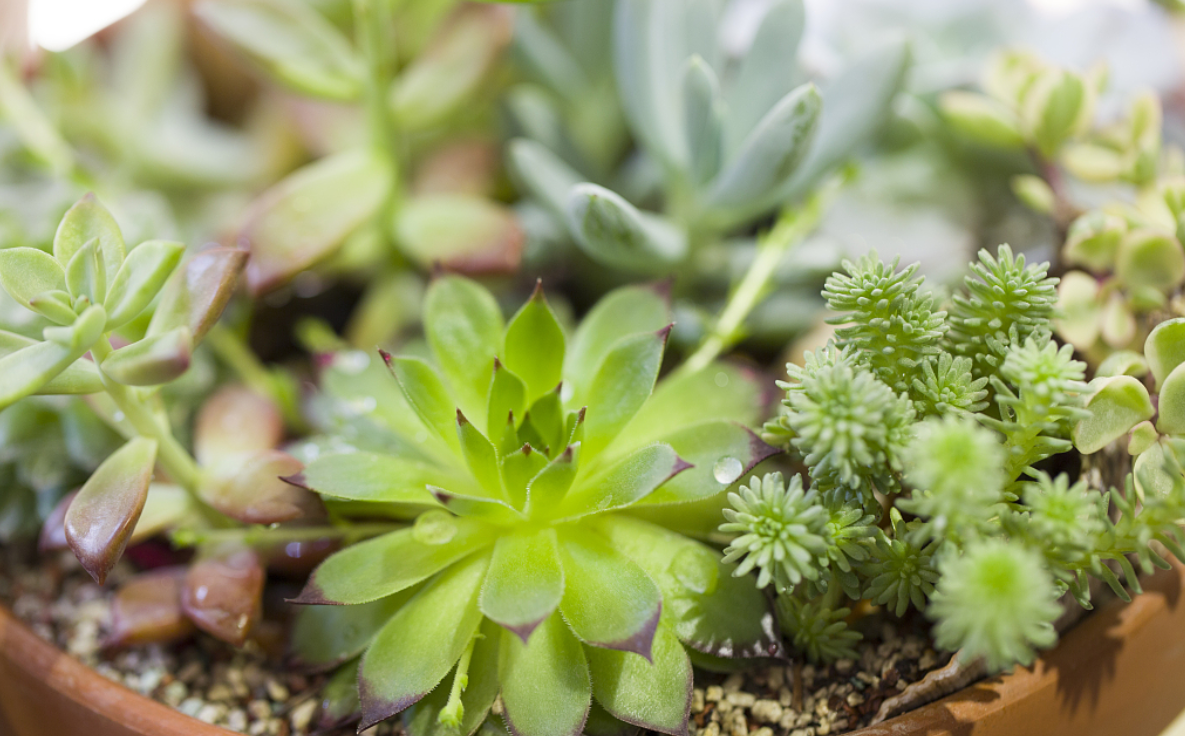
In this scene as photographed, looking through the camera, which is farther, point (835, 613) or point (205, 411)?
point (205, 411)

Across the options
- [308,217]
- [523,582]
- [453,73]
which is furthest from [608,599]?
[453,73]

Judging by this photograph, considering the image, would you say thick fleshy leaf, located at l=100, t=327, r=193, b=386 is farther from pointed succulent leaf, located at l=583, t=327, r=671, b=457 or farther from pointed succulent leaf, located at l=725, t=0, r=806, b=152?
pointed succulent leaf, located at l=725, t=0, r=806, b=152

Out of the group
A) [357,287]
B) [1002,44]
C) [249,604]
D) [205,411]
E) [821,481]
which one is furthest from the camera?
[357,287]

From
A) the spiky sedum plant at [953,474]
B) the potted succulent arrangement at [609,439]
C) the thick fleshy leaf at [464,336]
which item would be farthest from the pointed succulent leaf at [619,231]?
the spiky sedum plant at [953,474]

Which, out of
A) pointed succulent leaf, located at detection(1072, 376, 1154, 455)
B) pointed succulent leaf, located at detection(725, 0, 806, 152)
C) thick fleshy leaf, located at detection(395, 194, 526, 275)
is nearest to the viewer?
pointed succulent leaf, located at detection(1072, 376, 1154, 455)

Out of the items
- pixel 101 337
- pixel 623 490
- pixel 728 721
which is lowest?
pixel 728 721

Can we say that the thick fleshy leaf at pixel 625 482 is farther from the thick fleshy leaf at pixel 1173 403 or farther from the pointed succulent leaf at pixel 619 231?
the thick fleshy leaf at pixel 1173 403

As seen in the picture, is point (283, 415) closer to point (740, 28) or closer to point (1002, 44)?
point (740, 28)

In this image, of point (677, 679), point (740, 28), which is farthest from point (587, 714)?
point (740, 28)

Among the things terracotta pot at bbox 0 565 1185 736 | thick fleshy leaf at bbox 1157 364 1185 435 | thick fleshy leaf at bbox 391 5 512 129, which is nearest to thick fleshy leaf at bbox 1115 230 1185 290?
thick fleshy leaf at bbox 1157 364 1185 435
